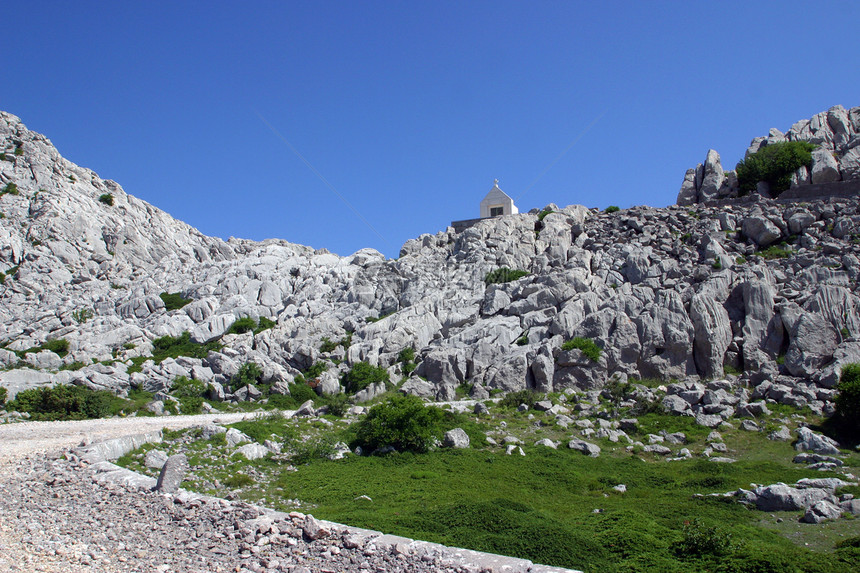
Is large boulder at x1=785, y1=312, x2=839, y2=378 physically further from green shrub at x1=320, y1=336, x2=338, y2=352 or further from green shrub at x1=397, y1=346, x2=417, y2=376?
green shrub at x1=320, y1=336, x2=338, y2=352

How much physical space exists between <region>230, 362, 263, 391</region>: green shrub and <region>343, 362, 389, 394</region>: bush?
5493 mm

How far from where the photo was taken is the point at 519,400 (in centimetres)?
2967

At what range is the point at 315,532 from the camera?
452 inches

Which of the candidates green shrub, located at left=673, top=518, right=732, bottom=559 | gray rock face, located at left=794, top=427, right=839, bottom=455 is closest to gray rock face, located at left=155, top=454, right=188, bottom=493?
green shrub, located at left=673, top=518, right=732, bottom=559

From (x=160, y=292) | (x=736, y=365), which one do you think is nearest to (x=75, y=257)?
(x=160, y=292)

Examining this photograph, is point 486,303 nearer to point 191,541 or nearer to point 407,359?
point 407,359

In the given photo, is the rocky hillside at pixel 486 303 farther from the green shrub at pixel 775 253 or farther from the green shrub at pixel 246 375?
the green shrub at pixel 246 375

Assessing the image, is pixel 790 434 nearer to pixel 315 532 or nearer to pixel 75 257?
pixel 315 532

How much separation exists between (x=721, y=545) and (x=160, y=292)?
165 ft

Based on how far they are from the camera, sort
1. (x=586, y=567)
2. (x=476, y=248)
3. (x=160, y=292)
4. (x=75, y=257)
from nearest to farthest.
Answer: (x=586, y=567) < (x=476, y=248) < (x=160, y=292) < (x=75, y=257)

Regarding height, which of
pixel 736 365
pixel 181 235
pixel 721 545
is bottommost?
pixel 721 545

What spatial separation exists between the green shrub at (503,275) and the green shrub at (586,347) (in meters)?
10.8

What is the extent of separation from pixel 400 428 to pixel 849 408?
715 inches

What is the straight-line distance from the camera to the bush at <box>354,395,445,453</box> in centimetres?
2156
